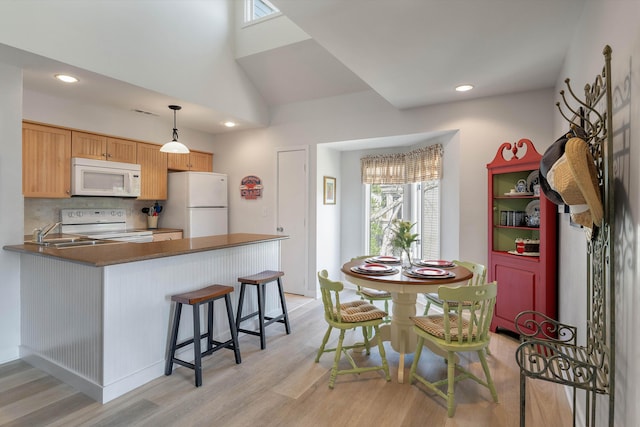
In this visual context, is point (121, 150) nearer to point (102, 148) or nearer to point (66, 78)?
point (102, 148)

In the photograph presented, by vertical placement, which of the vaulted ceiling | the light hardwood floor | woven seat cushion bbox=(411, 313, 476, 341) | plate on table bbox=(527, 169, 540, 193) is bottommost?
the light hardwood floor

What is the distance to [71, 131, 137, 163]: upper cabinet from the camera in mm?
3936

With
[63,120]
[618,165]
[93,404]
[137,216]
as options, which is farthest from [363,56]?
[137,216]

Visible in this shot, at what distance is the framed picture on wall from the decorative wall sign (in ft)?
3.21

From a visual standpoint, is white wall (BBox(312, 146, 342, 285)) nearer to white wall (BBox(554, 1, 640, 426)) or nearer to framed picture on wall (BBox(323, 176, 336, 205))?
framed picture on wall (BBox(323, 176, 336, 205))

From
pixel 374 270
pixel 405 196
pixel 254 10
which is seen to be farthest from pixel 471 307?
pixel 254 10

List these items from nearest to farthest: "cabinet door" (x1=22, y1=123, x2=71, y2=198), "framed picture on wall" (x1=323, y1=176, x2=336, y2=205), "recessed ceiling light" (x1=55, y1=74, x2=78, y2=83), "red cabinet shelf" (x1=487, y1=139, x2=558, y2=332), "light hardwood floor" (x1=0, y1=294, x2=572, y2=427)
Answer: "light hardwood floor" (x1=0, y1=294, x2=572, y2=427) < "red cabinet shelf" (x1=487, y1=139, x2=558, y2=332) < "recessed ceiling light" (x1=55, y1=74, x2=78, y2=83) < "cabinet door" (x1=22, y1=123, x2=71, y2=198) < "framed picture on wall" (x1=323, y1=176, x2=336, y2=205)

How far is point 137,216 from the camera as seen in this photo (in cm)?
489

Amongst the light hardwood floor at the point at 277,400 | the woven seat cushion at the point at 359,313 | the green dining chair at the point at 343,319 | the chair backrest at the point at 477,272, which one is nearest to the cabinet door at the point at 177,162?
the light hardwood floor at the point at 277,400

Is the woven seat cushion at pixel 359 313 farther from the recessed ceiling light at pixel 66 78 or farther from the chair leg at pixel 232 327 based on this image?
the recessed ceiling light at pixel 66 78

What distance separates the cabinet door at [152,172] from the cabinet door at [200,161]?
0.43 metres

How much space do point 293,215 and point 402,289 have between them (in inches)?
106

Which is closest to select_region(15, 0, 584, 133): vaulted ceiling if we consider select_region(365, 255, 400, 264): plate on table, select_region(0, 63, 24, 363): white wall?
select_region(0, 63, 24, 363): white wall

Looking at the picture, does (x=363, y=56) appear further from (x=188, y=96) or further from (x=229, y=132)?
(x=229, y=132)
